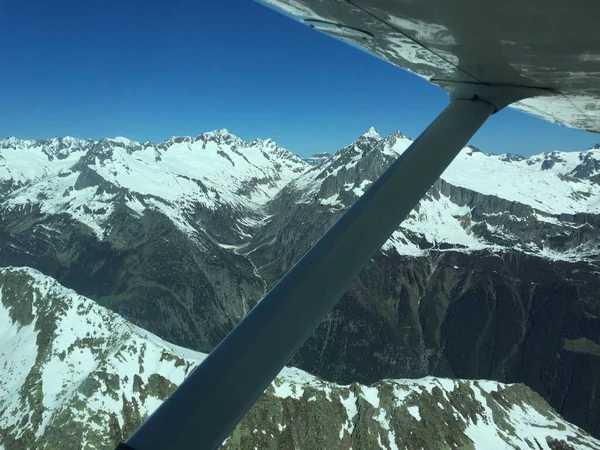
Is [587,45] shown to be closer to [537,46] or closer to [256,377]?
[537,46]

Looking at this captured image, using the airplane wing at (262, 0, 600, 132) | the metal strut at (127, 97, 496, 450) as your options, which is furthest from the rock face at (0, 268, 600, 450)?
the airplane wing at (262, 0, 600, 132)

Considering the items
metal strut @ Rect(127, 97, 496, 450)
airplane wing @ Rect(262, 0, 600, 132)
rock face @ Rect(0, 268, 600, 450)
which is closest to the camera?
metal strut @ Rect(127, 97, 496, 450)

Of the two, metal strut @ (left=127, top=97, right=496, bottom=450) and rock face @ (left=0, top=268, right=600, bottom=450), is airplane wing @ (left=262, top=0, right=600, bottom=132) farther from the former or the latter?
rock face @ (left=0, top=268, right=600, bottom=450)

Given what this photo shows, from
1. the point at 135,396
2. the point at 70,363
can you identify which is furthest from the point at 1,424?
the point at 135,396

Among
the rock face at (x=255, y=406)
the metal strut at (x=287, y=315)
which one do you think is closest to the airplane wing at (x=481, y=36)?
the metal strut at (x=287, y=315)

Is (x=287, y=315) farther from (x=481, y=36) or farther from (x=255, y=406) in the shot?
(x=255, y=406)

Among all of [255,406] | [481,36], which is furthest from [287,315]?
[255,406]
